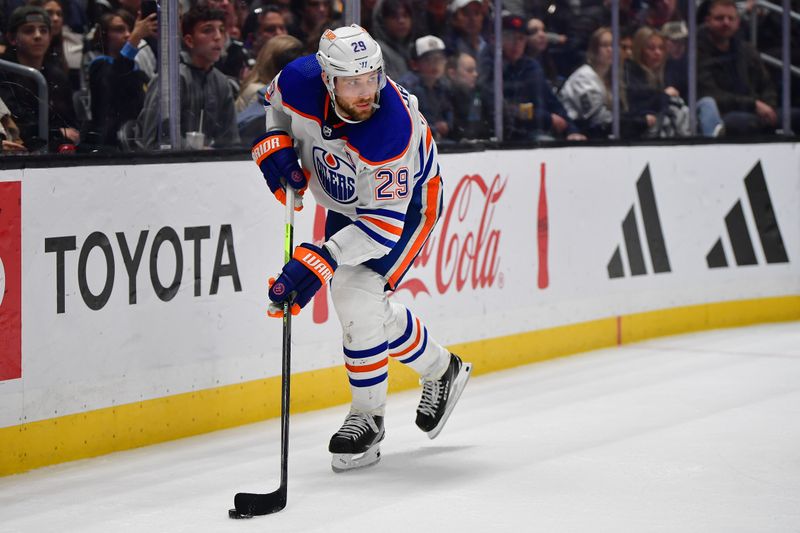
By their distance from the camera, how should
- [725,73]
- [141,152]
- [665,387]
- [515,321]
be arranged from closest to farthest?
[141,152] → [665,387] → [515,321] → [725,73]

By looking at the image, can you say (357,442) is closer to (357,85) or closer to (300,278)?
(300,278)

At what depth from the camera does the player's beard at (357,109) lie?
3.71 meters

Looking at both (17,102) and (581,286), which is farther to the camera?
(581,286)

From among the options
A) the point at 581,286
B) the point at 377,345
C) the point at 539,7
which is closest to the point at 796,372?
the point at 581,286

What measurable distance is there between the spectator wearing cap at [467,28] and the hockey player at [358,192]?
1886 mm

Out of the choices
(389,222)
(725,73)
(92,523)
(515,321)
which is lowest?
(92,523)

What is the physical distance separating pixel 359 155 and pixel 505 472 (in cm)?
108

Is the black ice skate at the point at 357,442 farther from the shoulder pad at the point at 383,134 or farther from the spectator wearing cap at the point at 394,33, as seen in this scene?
the spectator wearing cap at the point at 394,33

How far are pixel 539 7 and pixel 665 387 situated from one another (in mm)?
1969

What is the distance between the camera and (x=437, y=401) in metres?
4.35

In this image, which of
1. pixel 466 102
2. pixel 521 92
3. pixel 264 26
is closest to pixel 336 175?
pixel 264 26

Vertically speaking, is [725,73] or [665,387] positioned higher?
[725,73]

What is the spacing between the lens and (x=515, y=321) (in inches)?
236

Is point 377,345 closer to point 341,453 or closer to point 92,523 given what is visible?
point 341,453
